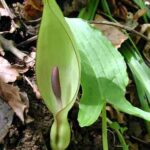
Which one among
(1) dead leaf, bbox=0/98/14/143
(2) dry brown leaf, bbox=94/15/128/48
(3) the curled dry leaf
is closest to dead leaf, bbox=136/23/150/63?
(2) dry brown leaf, bbox=94/15/128/48

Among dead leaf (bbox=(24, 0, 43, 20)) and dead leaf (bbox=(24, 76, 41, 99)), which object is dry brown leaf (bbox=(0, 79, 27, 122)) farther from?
dead leaf (bbox=(24, 0, 43, 20))

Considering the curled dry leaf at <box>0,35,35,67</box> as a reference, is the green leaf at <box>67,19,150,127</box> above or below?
above

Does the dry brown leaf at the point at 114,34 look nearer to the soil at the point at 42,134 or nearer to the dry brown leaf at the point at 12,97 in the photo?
the soil at the point at 42,134

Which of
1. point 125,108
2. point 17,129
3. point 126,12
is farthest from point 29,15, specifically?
point 125,108

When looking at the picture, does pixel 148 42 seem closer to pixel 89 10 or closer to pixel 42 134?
pixel 89 10

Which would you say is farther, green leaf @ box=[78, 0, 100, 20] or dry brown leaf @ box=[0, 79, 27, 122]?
green leaf @ box=[78, 0, 100, 20]

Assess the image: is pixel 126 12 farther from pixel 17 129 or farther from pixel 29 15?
pixel 17 129
